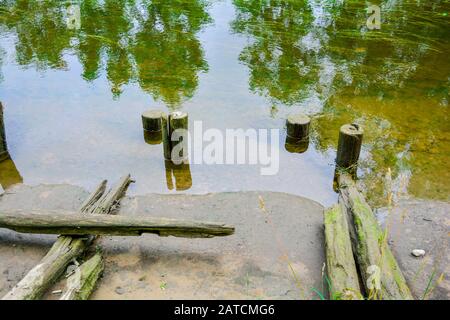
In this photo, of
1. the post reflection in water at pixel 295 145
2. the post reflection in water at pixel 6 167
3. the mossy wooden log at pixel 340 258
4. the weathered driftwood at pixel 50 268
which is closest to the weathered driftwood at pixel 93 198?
the weathered driftwood at pixel 50 268

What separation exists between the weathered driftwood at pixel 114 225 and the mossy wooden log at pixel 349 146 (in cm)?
241

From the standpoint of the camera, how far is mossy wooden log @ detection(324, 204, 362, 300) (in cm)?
357

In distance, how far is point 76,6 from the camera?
13766 millimetres

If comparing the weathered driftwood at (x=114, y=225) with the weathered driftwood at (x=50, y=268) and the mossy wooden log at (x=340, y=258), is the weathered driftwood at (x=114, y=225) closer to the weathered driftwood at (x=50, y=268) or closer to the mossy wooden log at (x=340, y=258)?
the weathered driftwood at (x=50, y=268)

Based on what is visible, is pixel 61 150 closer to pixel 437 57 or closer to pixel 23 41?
pixel 23 41

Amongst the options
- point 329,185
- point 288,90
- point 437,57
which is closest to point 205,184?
point 329,185

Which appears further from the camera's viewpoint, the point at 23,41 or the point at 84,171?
the point at 23,41

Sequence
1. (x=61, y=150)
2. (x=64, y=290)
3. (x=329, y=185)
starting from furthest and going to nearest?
(x=61, y=150)
(x=329, y=185)
(x=64, y=290)

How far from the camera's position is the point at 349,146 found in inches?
231

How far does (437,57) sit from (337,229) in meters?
7.34

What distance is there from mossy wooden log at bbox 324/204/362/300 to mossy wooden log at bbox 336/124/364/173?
126 centimetres

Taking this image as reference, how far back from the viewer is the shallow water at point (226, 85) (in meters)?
6.32

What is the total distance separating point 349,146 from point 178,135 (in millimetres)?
2427

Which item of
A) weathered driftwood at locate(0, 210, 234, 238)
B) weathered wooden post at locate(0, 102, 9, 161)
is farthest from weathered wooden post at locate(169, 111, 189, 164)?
weathered wooden post at locate(0, 102, 9, 161)
